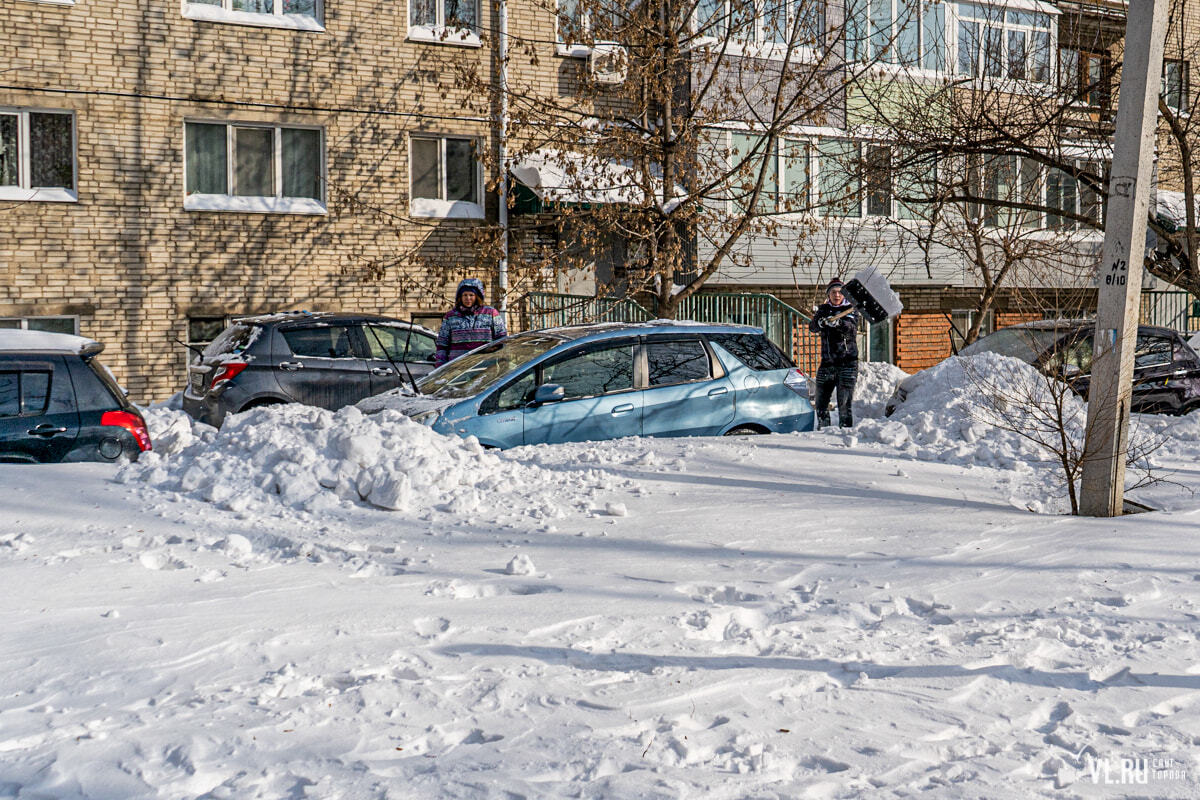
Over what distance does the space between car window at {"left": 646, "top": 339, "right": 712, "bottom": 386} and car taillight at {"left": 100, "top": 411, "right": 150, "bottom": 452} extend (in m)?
4.16

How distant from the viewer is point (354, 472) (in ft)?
25.7

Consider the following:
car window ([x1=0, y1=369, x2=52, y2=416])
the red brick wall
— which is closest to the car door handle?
car window ([x1=0, y1=369, x2=52, y2=416])

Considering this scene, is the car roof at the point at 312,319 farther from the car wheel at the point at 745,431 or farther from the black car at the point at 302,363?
the car wheel at the point at 745,431

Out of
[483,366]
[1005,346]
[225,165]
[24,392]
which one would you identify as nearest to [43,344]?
[24,392]

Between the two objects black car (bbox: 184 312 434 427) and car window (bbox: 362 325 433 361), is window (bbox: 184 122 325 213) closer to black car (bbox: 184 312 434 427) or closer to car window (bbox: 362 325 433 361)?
black car (bbox: 184 312 434 427)

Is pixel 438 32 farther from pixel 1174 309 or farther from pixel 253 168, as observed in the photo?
pixel 1174 309

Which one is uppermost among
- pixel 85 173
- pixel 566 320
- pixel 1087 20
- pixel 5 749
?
pixel 1087 20

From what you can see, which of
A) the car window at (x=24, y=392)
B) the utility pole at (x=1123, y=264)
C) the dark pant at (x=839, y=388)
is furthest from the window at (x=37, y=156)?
the utility pole at (x=1123, y=264)

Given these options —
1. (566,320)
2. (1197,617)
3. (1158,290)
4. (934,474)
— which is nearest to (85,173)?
(566,320)

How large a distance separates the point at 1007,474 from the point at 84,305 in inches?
527

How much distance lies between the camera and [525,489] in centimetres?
817

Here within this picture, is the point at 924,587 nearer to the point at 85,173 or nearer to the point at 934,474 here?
the point at 934,474

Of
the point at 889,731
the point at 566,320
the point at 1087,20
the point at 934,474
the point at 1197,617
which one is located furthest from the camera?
the point at 1087,20

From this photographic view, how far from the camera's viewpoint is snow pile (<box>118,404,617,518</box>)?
7625mm
